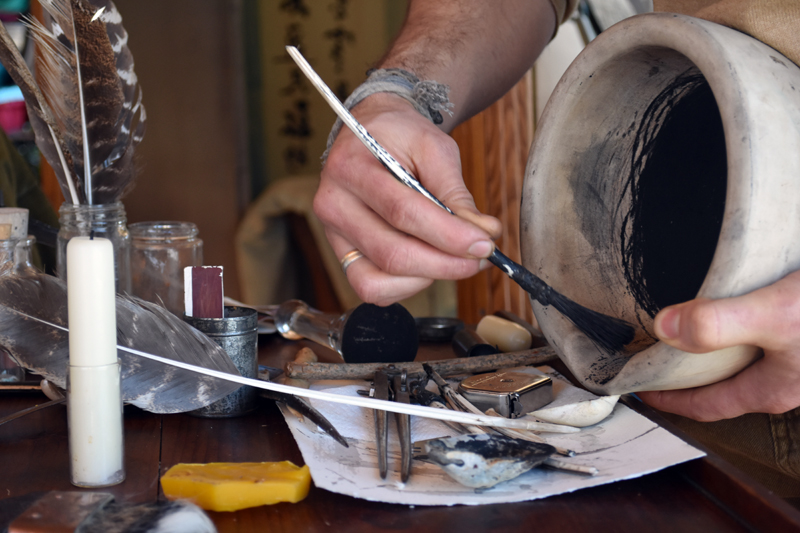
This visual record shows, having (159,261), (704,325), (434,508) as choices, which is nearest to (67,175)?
(159,261)

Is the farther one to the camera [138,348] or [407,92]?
[407,92]

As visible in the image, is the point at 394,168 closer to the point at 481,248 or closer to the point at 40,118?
the point at 481,248

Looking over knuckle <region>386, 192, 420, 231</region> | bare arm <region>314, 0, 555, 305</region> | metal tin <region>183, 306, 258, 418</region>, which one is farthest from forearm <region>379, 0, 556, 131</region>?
metal tin <region>183, 306, 258, 418</region>

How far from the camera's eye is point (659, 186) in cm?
76

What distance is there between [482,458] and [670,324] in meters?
0.18

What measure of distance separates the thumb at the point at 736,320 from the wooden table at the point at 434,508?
10 cm

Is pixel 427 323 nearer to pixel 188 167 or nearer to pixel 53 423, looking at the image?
pixel 53 423

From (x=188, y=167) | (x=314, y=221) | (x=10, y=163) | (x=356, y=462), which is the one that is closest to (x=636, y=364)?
(x=356, y=462)

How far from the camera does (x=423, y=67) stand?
1.00 m

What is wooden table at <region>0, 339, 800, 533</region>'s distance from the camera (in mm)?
486

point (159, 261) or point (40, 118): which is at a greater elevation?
point (40, 118)

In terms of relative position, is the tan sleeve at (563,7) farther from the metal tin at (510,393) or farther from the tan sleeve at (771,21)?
the metal tin at (510,393)

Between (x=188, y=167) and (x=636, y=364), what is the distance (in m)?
2.76

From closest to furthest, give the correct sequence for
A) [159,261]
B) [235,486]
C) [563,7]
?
1. [235,486]
2. [159,261]
3. [563,7]
